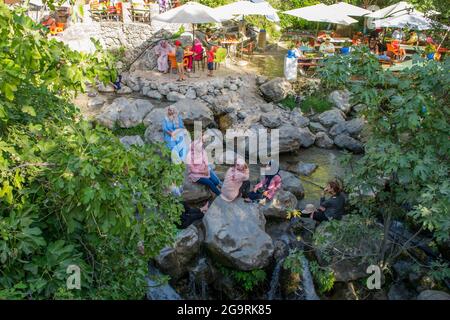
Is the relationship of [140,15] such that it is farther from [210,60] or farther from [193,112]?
[193,112]

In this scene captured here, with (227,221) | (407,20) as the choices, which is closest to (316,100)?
(407,20)

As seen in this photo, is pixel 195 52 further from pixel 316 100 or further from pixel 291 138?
pixel 291 138

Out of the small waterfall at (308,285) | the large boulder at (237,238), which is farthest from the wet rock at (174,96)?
the small waterfall at (308,285)

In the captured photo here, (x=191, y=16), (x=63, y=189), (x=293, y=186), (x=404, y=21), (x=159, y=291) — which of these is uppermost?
(x=191, y=16)

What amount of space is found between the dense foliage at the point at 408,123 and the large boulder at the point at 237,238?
2.17m

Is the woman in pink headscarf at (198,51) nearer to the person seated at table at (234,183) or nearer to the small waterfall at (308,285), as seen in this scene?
the person seated at table at (234,183)

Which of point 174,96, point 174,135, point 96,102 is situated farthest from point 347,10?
point 174,135

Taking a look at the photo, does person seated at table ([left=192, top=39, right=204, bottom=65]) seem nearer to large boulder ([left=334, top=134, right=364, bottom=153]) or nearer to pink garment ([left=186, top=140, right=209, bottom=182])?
large boulder ([left=334, top=134, right=364, bottom=153])

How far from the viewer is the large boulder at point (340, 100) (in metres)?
14.5

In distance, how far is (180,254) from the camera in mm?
7387

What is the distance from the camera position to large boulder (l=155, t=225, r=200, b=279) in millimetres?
7266

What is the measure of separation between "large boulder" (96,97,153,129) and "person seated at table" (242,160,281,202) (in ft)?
18.0

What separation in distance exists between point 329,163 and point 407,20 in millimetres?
7769

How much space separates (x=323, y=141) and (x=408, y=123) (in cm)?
721
